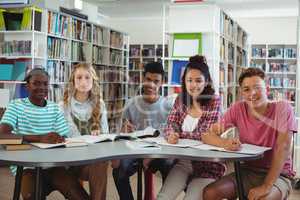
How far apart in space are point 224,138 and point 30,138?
3.32ft

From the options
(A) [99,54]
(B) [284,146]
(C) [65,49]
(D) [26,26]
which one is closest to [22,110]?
(B) [284,146]

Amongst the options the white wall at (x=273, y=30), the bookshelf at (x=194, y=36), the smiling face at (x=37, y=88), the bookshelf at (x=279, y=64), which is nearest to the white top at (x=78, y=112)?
the smiling face at (x=37, y=88)

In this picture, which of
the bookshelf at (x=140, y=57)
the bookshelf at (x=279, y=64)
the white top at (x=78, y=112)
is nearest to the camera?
the white top at (x=78, y=112)

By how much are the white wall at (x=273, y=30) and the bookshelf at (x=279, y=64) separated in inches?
5.2

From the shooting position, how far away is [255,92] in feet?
7.24

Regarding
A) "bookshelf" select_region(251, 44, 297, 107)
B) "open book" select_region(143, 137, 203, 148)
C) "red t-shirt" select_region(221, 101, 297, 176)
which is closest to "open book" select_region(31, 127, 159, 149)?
"open book" select_region(143, 137, 203, 148)

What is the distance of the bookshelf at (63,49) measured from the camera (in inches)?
187

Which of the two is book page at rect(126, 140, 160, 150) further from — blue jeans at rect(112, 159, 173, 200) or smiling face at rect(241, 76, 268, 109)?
smiling face at rect(241, 76, 268, 109)

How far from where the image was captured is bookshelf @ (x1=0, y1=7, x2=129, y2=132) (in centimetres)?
475

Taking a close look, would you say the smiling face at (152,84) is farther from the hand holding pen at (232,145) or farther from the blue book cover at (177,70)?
the blue book cover at (177,70)

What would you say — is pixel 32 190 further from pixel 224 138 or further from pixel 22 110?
pixel 224 138

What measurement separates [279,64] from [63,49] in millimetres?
5383

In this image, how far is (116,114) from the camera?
677 centimetres

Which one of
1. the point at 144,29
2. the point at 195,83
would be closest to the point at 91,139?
the point at 195,83
